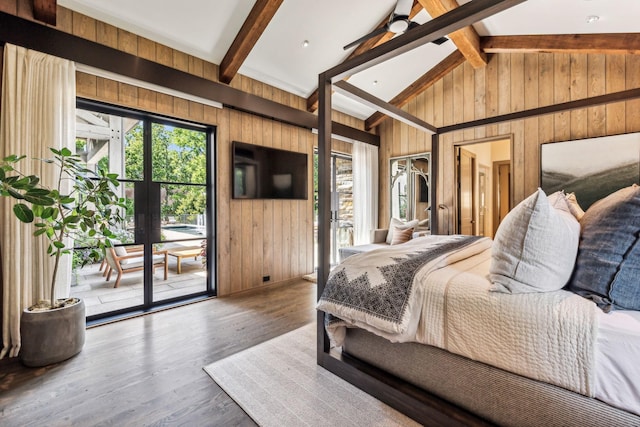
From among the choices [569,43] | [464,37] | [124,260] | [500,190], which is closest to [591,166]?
[569,43]

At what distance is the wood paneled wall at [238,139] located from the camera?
272 cm

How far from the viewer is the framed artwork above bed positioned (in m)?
3.29

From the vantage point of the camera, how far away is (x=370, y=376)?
5.68ft

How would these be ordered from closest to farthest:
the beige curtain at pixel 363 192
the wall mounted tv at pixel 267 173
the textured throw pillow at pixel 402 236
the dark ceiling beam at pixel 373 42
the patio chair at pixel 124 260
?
the patio chair at pixel 124 260 → the dark ceiling beam at pixel 373 42 → the wall mounted tv at pixel 267 173 → the textured throw pillow at pixel 402 236 → the beige curtain at pixel 363 192

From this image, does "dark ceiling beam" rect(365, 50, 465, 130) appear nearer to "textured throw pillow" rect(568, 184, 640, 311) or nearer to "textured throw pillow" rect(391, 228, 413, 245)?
"textured throw pillow" rect(391, 228, 413, 245)

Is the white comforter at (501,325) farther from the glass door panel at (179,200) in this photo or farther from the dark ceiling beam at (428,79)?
the dark ceiling beam at (428,79)

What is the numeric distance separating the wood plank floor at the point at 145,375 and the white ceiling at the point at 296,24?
2.85 meters

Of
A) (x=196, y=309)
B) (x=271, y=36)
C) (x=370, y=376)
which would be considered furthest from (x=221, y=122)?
(x=370, y=376)

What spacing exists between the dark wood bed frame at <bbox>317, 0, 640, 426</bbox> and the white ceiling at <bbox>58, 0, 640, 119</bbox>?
3.88 ft

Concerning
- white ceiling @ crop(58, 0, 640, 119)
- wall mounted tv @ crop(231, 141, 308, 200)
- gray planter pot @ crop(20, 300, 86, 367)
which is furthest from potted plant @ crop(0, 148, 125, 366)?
wall mounted tv @ crop(231, 141, 308, 200)

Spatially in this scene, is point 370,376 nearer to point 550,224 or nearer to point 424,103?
point 550,224

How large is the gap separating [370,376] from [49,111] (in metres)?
3.11

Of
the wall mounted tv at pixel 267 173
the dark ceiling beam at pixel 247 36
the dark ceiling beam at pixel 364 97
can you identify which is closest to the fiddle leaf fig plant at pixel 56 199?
the wall mounted tv at pixel 267 173

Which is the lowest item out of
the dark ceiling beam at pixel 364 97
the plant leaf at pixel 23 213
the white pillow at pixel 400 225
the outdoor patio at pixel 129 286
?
the outdoor patio at pixel 129 286
